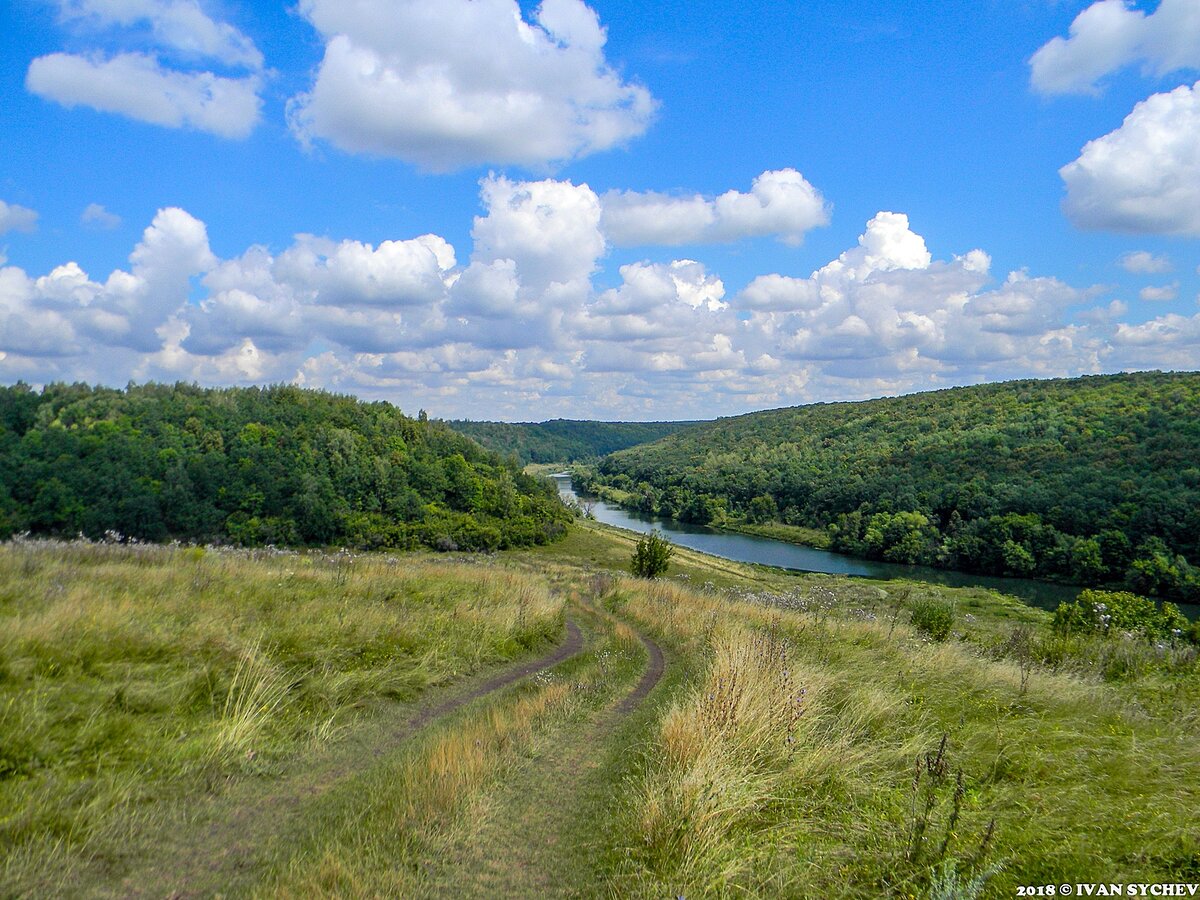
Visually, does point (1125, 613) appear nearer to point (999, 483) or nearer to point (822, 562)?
point (822, 562)

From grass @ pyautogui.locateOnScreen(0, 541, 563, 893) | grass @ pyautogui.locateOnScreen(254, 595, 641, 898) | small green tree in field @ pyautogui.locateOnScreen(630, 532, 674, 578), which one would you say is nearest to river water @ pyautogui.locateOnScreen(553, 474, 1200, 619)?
small green tree in field @ pyautogui.locateOnScreen(630, 532, 674, 578)

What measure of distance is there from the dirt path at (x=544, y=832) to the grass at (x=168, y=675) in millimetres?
2299

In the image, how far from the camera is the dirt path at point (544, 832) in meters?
4.02

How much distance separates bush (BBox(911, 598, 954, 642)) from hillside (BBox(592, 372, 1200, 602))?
213 ft

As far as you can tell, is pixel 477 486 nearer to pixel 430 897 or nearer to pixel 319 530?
pixel 319 530

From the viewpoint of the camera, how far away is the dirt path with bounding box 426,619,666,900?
158 inches

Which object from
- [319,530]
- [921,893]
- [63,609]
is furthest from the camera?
[319,530]

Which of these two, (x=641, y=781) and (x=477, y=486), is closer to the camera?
(x=641, y=781)

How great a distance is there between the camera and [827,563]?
84875 millimetres

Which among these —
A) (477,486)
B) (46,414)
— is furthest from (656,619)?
(46,414)

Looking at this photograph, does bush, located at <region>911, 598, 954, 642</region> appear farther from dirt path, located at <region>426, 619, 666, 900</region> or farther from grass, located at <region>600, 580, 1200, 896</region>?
dirt path, located at <region>426, 619, 666, 900</region>

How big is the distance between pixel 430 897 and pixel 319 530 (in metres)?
78.7

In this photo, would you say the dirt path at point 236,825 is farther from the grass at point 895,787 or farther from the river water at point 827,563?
the river water at point 827,563

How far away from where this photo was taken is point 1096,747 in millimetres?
5938
